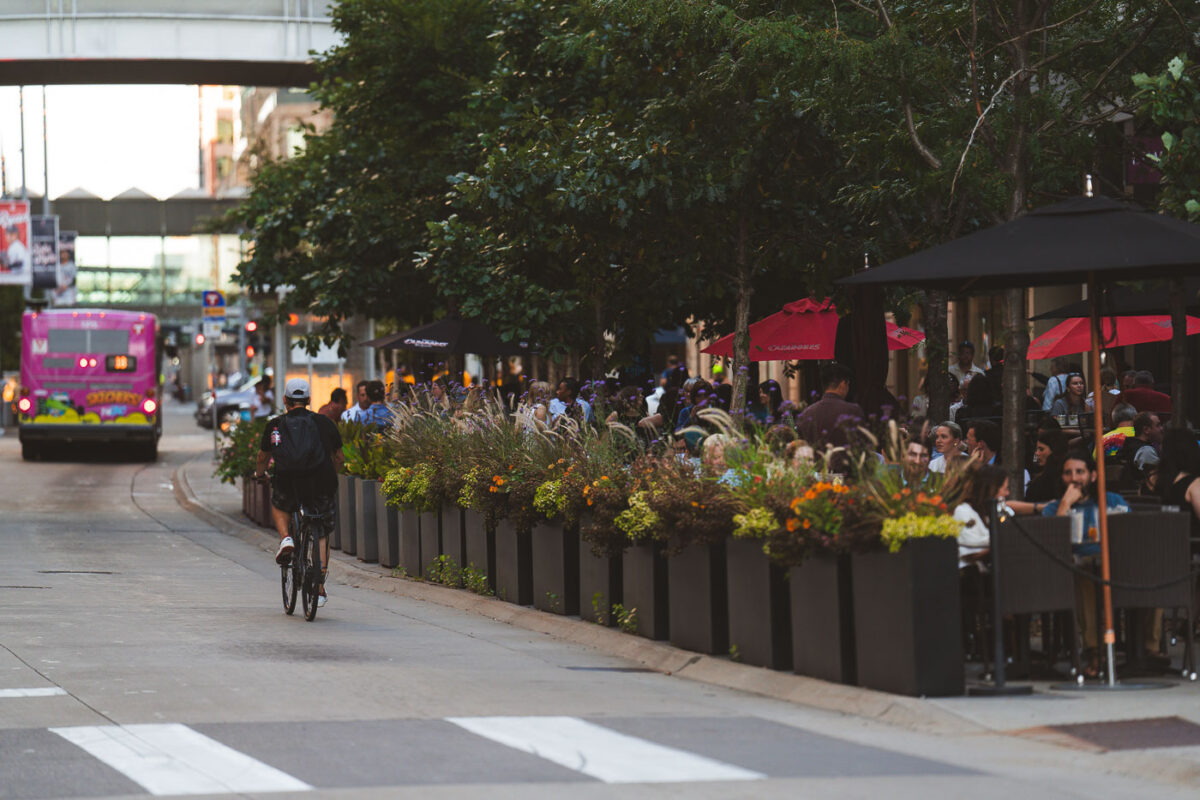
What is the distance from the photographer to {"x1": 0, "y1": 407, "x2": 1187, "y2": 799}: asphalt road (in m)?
8.01

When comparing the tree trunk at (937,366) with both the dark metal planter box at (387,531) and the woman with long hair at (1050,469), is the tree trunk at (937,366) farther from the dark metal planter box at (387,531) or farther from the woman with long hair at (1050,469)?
the dark metal planter box at (387,531)

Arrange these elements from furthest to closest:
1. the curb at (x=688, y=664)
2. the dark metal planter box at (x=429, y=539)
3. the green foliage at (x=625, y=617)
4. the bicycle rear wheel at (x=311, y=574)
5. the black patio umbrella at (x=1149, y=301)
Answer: the dark metal planter box at (x=429, y=539)
the black patio umbrella at (x=1149, y=301)
the bicycle rear wheel at (x=311, y=574)
the green foliage at (x=625, y=617)
the curb at (x=688, y=664)

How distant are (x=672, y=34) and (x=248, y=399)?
45.6 metres

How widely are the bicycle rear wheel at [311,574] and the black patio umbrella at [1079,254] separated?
539 centimetres

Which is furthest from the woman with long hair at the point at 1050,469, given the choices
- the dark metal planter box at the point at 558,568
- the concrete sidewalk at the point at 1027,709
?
the dark metal planter box at the point at 558,568

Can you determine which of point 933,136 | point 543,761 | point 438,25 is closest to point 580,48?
point 933,136

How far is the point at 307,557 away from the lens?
14992 millimetres

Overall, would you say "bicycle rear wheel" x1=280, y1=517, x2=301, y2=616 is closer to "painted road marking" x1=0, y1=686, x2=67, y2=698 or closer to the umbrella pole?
"painted road marking" x1=0, y1=686, x2=67, y2=698

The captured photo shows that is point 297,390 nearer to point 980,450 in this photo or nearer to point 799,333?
point 980,450

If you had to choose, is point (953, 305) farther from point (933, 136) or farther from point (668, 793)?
point (668, 793)

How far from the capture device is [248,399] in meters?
61.0

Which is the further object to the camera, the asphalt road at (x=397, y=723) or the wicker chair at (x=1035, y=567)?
the wicker chair at (x=1035, y=567)

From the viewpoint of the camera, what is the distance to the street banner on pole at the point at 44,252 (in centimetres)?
5172

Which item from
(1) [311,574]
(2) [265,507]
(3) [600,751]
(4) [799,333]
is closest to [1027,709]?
(3) [600,751]
